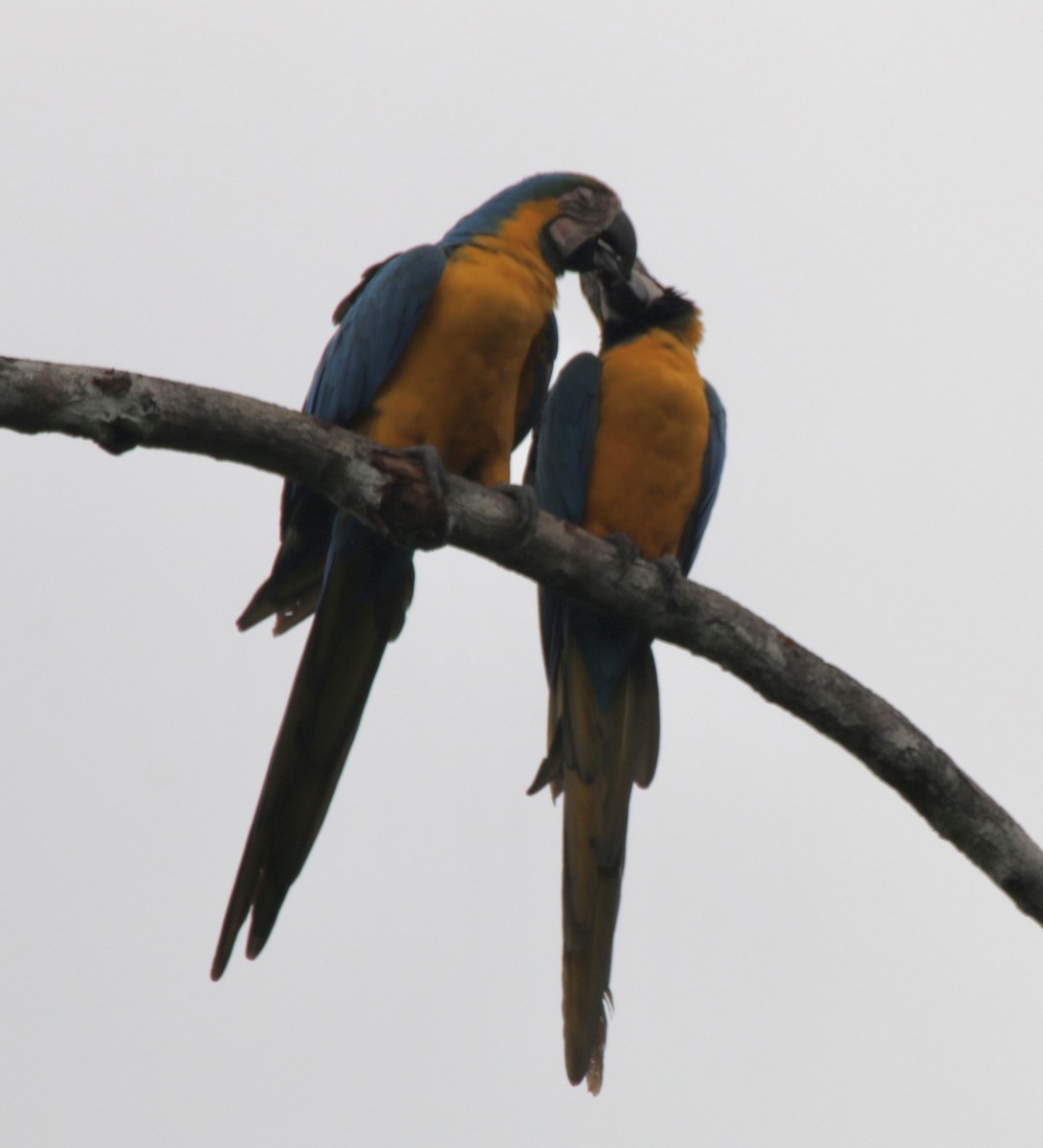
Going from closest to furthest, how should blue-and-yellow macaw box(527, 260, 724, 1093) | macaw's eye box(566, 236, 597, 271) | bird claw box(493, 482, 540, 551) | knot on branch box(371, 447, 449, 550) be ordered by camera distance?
knot on branch box(371, 447, 449, 550)
bird claw box(493, 482, 540, 551)
blue-and-yellow macaw box(527, 260, 724, 1093)
macaw's eye box(566, 236, 597, 271)

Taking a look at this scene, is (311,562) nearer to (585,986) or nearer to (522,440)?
(522,440)

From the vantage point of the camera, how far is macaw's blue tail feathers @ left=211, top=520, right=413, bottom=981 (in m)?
3.00

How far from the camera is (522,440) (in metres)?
3.86

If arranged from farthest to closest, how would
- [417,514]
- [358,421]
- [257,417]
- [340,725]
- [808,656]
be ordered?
[358,421] < [340,725] < [808,656] < [417,514] < [257,417]

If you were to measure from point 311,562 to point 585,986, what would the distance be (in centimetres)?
127

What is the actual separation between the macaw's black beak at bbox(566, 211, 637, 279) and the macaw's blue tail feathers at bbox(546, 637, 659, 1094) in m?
1.09

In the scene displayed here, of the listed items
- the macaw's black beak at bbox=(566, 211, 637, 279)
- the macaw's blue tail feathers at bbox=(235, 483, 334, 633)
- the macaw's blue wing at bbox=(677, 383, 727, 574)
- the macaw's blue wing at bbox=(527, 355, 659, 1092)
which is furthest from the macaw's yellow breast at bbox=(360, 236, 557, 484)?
the macaw's blue wing at bbox=(677, 383, 727, 574)

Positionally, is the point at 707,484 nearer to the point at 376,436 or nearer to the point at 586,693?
the point at 586,693

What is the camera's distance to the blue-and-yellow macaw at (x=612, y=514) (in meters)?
3.66

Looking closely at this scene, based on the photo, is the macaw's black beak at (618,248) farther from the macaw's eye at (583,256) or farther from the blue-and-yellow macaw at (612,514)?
the blue-and-yellow macaw at (612,514)

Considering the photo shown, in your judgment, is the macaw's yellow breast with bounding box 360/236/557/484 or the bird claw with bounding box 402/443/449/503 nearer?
the bird claw with bounding box 402/443/449/503

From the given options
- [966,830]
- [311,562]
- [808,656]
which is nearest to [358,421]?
[311,562]

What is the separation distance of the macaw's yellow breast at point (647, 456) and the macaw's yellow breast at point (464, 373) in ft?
1.31

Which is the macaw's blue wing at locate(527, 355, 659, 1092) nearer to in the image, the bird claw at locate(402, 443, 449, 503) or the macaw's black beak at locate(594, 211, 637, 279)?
the macaw's black beak at locate(594, 211, 637, 279)
